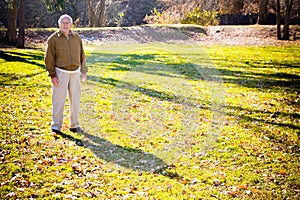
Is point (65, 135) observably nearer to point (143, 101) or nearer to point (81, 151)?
point (81, 151)

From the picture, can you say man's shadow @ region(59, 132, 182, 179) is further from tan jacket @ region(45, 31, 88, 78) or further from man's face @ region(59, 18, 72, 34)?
man's face @ region(59, 18, 72, 34)

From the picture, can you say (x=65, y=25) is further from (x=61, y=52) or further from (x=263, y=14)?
(x=263, y=14)

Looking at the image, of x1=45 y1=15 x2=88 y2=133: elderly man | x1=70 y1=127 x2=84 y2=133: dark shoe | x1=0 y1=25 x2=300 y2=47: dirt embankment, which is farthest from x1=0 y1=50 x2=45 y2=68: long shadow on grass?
x1=45 y1=15 x2=88 y2=133: elderly man

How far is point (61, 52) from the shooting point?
21.0 feet

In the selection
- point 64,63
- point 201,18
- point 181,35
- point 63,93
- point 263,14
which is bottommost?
point 63,93

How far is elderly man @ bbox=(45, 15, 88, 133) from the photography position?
635 cm

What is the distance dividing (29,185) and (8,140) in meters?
1.97

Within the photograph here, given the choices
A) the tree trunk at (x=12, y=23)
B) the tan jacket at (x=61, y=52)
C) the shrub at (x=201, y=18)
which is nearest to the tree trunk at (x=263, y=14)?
the shrub at (x=201, y=18)

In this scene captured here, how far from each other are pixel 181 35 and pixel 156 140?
25.5 m

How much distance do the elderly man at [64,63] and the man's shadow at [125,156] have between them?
0.76 metres

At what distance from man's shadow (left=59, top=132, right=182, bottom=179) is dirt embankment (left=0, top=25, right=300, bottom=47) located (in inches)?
851

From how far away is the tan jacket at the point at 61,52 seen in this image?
250 inches

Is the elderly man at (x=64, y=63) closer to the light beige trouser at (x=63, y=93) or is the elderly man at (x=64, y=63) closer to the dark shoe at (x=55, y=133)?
the light beige trouser at (x=63, y=93)

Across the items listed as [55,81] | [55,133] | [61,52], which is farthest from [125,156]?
[61,52]
